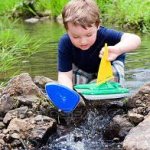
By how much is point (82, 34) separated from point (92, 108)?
555mm

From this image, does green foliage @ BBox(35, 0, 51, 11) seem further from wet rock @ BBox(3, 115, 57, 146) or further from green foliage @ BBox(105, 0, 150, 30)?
wet rock @ BBox(3, 115, 57, 146)

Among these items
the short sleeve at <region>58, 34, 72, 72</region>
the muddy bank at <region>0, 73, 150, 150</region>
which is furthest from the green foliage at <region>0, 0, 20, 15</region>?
the muddy bank at <region>0, 73, 150, 150</region>

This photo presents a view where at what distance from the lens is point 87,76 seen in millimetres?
3639

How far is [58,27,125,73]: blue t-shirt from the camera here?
137 inches

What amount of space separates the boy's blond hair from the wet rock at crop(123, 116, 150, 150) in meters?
0.80

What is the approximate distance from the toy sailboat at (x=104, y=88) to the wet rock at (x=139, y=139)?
0.45 m

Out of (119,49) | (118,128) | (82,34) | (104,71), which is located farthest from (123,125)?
(82,34)

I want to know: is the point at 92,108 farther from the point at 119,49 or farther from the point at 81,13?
the point at 81,13

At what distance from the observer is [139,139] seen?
2525 mm

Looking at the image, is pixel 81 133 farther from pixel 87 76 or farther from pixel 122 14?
pixel 122 14

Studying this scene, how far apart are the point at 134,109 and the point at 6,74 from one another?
78.2 inches

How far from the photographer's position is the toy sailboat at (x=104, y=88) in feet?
10.2

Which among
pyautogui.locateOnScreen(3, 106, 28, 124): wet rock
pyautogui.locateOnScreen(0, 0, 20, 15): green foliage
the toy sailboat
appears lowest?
pyautogui.locateOnScreen(0, 0, 20, 15): green foliage

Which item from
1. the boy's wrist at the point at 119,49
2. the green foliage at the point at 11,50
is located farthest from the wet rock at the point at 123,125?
the green foliage at the point at 11,50
